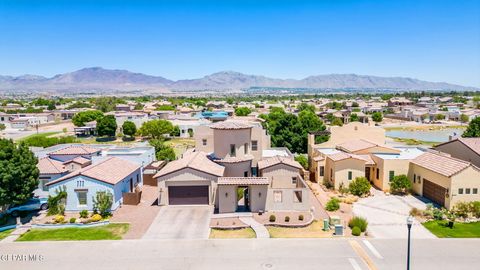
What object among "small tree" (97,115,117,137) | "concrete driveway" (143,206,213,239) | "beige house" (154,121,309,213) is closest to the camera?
"concrete driveway" (143,206,213,239)

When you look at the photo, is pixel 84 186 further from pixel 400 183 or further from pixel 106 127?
pixel 106 127

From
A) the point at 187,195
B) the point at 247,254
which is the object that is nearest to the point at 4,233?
the point at 187,195

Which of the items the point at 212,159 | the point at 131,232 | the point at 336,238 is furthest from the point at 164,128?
the point at 336,238

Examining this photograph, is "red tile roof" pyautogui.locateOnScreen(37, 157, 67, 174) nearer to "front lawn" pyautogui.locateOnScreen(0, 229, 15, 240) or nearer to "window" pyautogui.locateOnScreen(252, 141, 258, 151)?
"front lawn" pyautogui.locateOnScreen(0, 229, 15, 240)

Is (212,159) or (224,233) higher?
(212,159)

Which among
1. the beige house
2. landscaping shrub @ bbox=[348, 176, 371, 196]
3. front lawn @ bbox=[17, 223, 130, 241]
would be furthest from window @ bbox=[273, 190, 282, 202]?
front lawn @ bbox=[17, 223, 130, 241]

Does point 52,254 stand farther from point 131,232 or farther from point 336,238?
point 336,238
